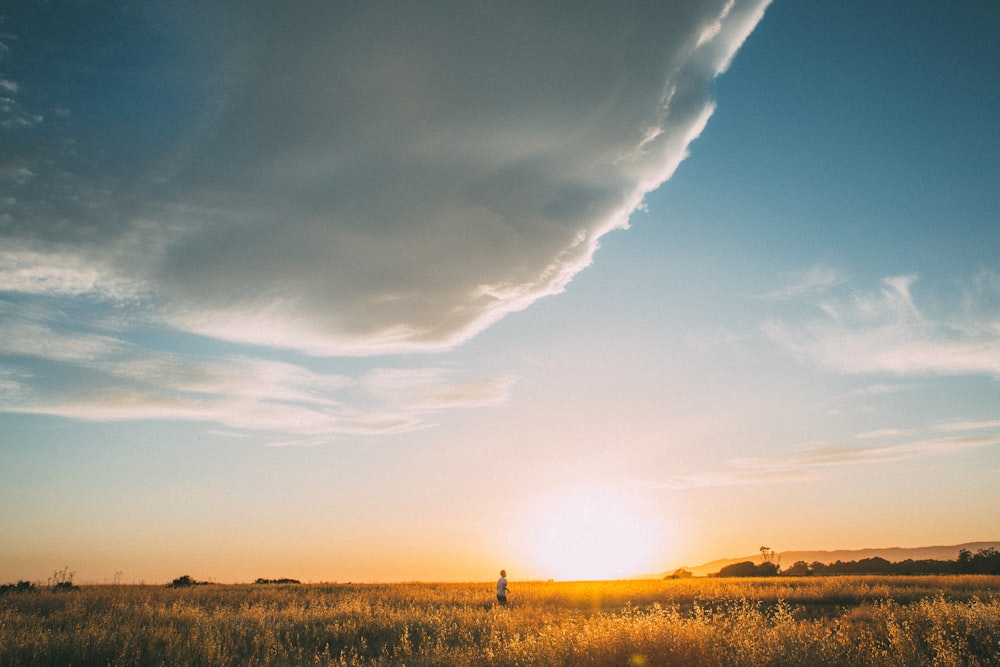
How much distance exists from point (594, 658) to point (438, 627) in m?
7.12

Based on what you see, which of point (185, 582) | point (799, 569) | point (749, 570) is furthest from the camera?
point (799, 569)

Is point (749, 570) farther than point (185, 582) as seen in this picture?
Yes

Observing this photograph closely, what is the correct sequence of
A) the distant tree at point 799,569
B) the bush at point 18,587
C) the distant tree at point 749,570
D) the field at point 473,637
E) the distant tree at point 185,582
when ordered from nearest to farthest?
the field at point 473,637, the bush at point 18,587, the distant tree at point 185,582, the distant tree at point 749,570, the distant tree at point 799,569

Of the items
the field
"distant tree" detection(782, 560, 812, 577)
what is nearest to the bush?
the field

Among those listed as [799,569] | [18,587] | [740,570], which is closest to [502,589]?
[18,587]

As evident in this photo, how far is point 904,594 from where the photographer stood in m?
24.1

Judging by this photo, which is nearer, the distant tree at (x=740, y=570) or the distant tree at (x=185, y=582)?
the distant tree at (x=185, y=582)

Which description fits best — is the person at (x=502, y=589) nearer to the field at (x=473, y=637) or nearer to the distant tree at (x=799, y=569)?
the field at (x=473, y=637)

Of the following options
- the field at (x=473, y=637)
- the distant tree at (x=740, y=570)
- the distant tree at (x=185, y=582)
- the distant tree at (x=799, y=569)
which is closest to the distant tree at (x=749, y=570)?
the distant tree at (x=740, y=570)

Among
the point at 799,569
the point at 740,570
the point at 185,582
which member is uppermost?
the point at 185,582

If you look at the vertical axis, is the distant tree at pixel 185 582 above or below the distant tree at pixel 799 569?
above

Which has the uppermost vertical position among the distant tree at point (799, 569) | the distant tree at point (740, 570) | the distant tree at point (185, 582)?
the distant tree at point (185, 582)

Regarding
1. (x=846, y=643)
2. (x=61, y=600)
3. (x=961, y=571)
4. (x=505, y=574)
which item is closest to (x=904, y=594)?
(x=505, y=574)

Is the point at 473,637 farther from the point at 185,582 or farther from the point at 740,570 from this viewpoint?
the point at 740,570
